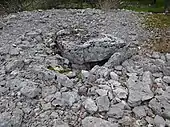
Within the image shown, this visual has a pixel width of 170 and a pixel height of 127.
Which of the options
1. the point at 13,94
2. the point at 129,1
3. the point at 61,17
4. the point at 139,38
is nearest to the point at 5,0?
the point at 61,17

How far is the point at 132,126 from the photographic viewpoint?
3.91m

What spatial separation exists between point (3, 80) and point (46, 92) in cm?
76

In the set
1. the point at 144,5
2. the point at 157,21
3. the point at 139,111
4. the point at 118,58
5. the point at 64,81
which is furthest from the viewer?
the point at 144,5

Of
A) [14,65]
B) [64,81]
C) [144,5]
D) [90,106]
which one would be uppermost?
[14,65]

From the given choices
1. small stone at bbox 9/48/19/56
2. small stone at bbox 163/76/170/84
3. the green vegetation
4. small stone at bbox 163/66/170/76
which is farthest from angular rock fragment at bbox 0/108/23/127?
the green vegetation

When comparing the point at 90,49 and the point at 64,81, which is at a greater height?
the point at 90,49

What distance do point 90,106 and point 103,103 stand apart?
0.63 feet

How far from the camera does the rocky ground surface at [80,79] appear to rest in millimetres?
4035

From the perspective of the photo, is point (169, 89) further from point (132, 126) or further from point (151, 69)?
point (132, 126)

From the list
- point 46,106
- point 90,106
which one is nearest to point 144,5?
point 90,106

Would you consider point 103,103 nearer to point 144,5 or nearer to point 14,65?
point 14,65

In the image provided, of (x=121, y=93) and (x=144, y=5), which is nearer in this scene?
(x=121, y=93)

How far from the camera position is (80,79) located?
476 cm

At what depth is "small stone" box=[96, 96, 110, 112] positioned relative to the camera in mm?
4113
